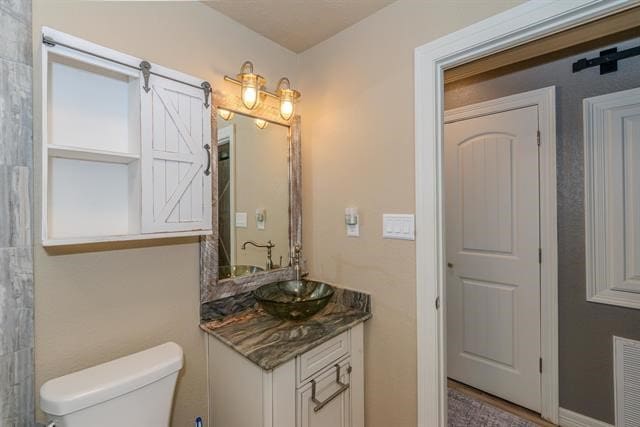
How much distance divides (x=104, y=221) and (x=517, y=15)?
1.77 m

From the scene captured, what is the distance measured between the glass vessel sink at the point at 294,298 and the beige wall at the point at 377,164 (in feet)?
0.48

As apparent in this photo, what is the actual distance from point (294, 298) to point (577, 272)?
5.88ft

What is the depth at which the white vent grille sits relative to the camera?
1.64m

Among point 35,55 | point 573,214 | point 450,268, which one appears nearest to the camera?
point 35,55

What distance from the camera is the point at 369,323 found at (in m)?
1.57

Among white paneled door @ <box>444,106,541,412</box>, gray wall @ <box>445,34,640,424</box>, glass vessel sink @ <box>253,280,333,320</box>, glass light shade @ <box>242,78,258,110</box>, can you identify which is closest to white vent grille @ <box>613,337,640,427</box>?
gray wall @ <box>445,34,640,424</box>

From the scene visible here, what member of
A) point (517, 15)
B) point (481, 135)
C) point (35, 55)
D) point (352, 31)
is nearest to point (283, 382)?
point (35, 55)

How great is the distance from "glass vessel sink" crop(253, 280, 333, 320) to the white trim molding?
1.65m

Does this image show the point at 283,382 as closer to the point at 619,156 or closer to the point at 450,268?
the point at 450,268

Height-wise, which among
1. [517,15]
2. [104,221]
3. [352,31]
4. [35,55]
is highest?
[352,31]

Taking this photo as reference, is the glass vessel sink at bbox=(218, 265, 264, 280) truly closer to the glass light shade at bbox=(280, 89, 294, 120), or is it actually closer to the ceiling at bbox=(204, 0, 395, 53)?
the glass light shade at bbox=(280, 89, 294, 120)

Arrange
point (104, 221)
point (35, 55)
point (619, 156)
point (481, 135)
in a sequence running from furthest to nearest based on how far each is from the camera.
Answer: point (481, 135)
point (619, 156)
point (104, 221)
point (35, 55)

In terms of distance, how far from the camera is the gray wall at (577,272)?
172 cm

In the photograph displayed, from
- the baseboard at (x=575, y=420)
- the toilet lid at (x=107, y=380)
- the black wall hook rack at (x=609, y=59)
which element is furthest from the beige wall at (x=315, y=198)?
the baseboard at (x=575, y=420)
